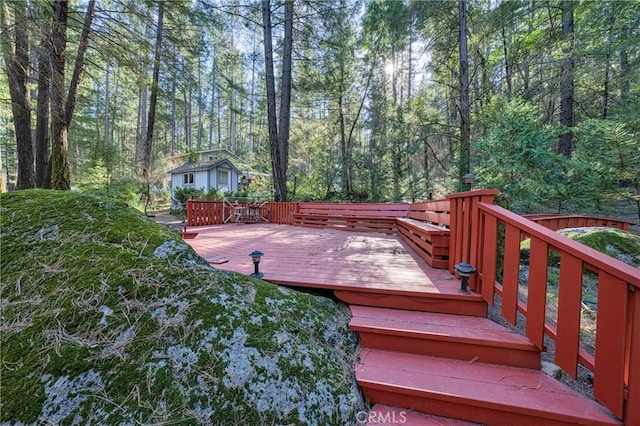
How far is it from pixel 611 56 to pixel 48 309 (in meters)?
11.5

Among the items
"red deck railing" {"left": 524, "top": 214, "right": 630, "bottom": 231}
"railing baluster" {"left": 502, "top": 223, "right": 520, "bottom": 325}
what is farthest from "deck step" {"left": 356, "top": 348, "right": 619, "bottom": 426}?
"red deck railing" {"left": 524, "top": 214, "right": 630, "bottom": 231}

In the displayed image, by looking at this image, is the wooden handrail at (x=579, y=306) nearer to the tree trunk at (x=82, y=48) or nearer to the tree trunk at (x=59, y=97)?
the tree trunk at (x=59, y=97)

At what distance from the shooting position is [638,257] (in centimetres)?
367

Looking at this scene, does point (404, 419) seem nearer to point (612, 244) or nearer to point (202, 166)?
point (612, 244)

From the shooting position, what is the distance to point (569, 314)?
4.34ft

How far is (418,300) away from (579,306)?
93cm

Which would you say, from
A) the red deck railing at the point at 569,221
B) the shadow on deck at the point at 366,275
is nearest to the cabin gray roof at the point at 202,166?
the shadow on deck at the point at 366,275

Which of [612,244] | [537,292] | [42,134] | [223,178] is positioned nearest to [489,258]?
[537,292]

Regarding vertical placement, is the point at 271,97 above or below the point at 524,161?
above

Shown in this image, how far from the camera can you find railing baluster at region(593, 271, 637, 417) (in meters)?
1.09

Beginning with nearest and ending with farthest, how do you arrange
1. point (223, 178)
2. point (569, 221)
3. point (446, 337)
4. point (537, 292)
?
1. point (537, 292)
2. point (446, 337)
3. point (569, 221)
4. point (223, 178)

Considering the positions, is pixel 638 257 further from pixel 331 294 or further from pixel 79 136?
pixel 79 136

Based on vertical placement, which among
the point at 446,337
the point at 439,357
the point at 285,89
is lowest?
the point at 439,357

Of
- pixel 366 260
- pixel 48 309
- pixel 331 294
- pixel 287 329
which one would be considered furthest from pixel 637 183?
pixel 48 309
